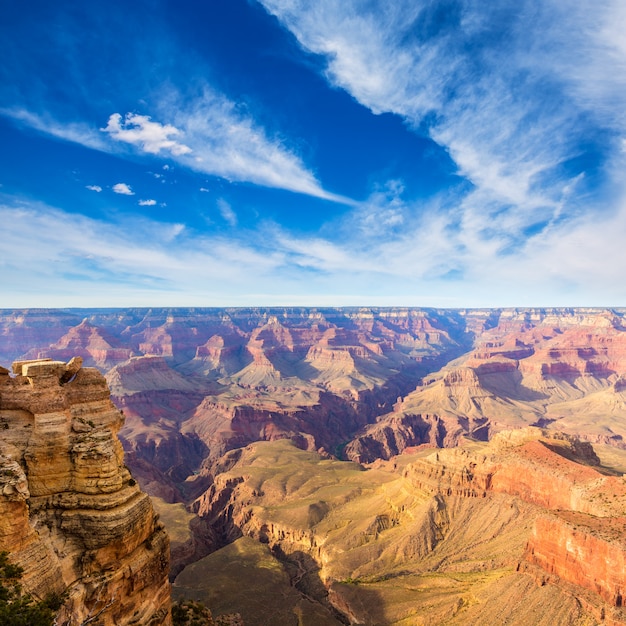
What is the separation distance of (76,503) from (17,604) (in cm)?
566

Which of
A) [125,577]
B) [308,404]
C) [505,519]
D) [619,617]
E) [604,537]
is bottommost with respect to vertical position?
[308,404]

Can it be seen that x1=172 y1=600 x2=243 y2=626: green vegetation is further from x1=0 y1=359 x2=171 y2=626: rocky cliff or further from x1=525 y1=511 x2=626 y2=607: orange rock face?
x1=525 y1=511 x2=626 y2=607: orange rock face

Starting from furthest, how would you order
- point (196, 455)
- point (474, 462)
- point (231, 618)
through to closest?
1. point (196, 455)
2. point (474, 462)
3. point (231, 618)

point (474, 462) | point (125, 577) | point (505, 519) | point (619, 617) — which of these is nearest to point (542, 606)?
point (619, 617)

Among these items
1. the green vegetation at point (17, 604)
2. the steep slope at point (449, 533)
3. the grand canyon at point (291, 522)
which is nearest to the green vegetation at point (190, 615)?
the grand canyon at point (291, 522)

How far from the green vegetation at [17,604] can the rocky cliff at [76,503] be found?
134cm

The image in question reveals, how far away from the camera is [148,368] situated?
631ft

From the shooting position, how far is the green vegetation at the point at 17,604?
54.7 feet

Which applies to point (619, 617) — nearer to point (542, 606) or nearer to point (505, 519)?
point (542, 606)

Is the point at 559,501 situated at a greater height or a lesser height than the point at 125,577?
lesser

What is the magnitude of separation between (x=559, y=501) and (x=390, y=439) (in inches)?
3933

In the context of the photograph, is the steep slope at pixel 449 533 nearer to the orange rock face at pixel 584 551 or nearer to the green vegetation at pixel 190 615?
the orange rock face at pixel 584 551

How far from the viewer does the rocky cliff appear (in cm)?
2097

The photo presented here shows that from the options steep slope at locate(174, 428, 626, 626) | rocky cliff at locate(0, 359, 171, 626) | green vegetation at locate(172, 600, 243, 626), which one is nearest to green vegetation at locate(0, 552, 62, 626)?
rocky cliff at locate(0, 359, 171, 626)
